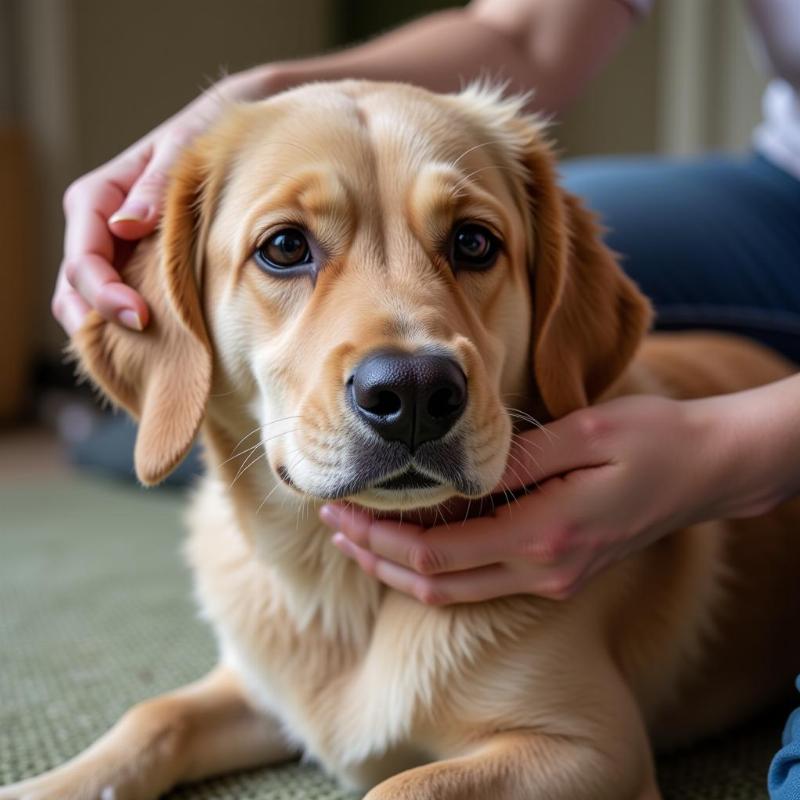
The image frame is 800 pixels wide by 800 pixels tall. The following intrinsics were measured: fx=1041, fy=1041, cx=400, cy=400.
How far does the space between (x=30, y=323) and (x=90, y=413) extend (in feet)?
2.86

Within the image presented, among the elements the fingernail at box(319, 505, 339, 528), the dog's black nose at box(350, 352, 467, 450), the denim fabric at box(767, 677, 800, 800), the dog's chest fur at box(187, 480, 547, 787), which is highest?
the dog's black nose at box(350, 352, 467, 450)

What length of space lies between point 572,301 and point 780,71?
1.10 meters

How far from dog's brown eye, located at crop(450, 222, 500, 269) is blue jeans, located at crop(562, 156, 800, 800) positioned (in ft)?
3.10

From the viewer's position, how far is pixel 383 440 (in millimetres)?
1176

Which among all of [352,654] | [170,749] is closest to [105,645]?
[170,749]

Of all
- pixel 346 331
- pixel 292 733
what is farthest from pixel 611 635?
pixel 346 331

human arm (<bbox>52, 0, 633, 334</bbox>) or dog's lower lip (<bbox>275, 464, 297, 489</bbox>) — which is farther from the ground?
human arm (<bbox>52, 0, 633, 334</bbox>)

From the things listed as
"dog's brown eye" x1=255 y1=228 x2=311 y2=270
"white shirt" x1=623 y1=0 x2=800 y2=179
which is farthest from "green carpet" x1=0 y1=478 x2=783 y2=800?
"white shirt" x1=623 y1=0 x2=800 y2=179

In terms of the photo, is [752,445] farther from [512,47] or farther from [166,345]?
[512,47]

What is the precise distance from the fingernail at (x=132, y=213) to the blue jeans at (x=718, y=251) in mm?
1161

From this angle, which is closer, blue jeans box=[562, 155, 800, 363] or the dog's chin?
the dog's chin

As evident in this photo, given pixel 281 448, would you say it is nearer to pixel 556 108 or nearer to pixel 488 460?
pixel 488 460

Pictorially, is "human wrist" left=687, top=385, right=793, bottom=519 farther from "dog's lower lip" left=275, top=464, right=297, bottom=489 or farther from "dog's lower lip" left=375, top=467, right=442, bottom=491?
"dog's lower lip" left=275, top=464, right=297, bottom=489

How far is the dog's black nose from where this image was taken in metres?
1.14
